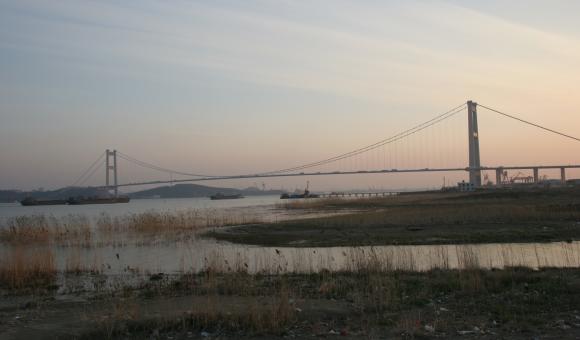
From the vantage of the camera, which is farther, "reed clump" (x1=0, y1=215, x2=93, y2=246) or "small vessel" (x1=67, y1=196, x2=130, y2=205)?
"small vessel" (x1=67, y1=196, x2=130, y2=205)

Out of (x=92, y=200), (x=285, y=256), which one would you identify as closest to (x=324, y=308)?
(x=285, y=256)

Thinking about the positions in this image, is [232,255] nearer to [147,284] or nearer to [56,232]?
[147,284]

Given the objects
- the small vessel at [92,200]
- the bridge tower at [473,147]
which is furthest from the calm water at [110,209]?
the bridge tower at [473,147]

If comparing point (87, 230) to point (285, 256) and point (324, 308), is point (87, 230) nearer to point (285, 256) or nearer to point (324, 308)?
point (285, 256)

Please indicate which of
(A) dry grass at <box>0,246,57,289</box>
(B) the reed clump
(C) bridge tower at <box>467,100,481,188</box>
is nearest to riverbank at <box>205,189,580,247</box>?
(B) the reed clump

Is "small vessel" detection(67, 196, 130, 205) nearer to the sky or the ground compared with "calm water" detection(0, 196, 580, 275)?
nearer to the sky

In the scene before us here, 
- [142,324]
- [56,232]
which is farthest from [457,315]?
[56,232]

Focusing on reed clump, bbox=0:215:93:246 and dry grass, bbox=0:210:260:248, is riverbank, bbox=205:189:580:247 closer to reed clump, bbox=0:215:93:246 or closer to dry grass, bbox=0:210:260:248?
dry grass, bbox=0:210:260:248
